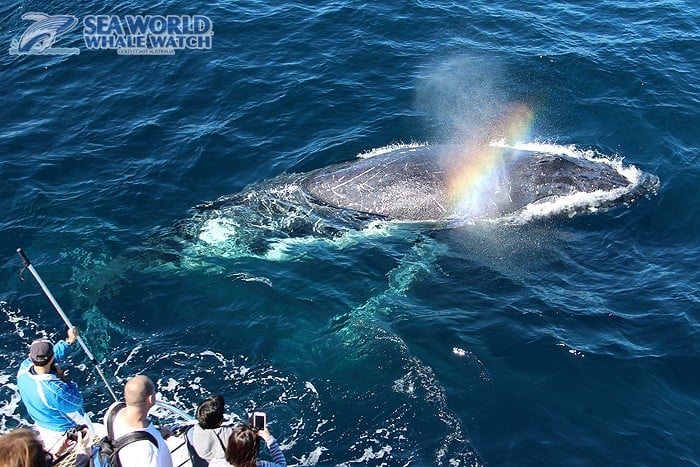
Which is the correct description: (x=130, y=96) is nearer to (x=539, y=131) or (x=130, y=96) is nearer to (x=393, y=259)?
(x=393, y=259)

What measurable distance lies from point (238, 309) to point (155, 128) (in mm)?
13064

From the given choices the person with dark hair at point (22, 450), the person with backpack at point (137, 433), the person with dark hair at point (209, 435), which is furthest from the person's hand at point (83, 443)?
the person with dark hair at point (22, 450)

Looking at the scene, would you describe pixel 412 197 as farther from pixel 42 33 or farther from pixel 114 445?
pixel 42 33

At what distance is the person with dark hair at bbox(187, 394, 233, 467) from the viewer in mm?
10578

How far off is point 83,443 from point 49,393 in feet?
3.78

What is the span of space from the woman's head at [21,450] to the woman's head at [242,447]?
276cm

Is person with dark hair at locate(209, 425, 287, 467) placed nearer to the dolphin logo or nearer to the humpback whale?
the humpback whale

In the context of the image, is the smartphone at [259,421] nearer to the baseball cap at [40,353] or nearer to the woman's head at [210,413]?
the woman's head at [210,413]

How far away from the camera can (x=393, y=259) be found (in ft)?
73.5

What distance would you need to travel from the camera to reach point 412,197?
23.4 m

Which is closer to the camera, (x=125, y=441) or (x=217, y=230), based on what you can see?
(x=125, y=441)

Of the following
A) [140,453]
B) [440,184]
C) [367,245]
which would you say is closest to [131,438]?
[140,453]

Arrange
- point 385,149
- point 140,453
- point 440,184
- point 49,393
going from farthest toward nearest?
1. point 385,149
2. point 440,184
3. point 49,393
4. point 140,453

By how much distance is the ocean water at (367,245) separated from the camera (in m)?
17.2
